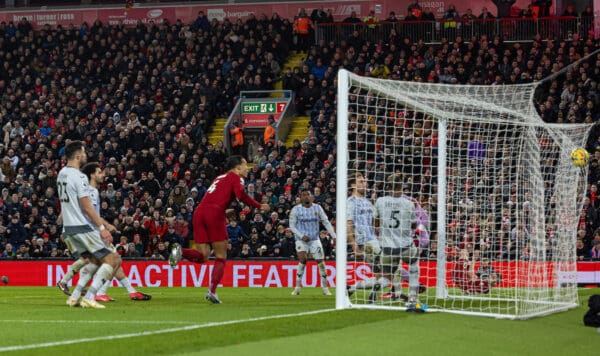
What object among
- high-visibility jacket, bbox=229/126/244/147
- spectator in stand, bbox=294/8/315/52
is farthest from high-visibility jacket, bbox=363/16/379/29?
high-visibility jacket, bbox=229/126/244/147

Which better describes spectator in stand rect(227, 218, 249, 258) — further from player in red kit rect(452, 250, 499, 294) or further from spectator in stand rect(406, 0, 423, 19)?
spectator in stand rect(406, 0, 423, 19)

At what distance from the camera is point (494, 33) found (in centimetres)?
3403

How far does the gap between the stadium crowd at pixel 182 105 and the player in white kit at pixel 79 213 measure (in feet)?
32.9

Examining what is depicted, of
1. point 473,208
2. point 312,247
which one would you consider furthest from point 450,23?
point 473,208

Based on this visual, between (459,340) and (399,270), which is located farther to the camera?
(399,270)

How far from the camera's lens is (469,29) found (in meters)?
34.3

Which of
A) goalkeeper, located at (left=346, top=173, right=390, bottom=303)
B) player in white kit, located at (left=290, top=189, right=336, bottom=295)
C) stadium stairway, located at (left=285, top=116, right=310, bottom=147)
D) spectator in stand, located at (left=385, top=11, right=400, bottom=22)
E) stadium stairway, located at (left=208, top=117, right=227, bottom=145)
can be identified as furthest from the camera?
spectator in stand, located at (left=385, top=11, right=400, bottom=22)

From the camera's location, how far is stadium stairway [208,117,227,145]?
34062mm

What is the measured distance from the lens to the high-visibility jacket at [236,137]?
106ft

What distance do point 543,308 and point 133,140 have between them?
20032 millimetres

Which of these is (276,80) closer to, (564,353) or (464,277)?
(464,277)

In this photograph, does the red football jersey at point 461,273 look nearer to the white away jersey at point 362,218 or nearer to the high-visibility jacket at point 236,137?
the white away jersey at point 362,218

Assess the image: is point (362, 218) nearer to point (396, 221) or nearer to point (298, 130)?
point (396, 221)

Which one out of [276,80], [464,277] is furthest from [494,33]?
[464,277]
